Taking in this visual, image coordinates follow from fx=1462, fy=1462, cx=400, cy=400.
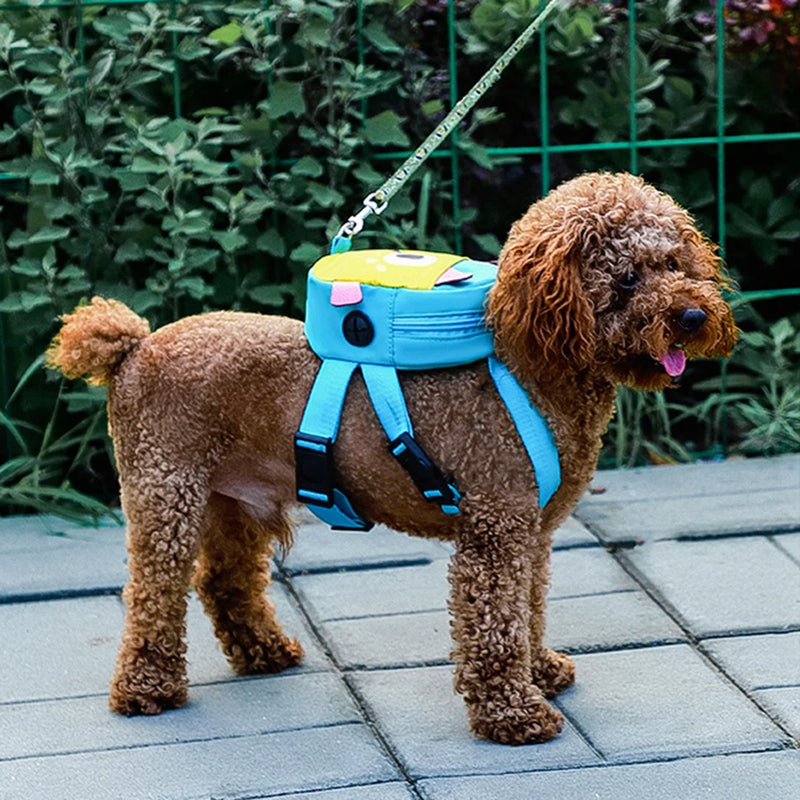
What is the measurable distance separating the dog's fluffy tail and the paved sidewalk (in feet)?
2.71

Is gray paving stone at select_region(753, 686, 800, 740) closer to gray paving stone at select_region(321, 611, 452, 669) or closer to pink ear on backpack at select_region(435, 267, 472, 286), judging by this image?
gray paving stone at select_region(321, 611, 452, 669)

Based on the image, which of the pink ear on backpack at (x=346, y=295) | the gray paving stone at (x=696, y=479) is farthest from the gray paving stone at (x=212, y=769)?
the gray paving stone at (x=696, y=479)

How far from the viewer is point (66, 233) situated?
472 cm

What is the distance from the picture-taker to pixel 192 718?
A: 11.3 feet

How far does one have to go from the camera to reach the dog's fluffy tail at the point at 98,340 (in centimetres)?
339

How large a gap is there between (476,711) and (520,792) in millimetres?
275

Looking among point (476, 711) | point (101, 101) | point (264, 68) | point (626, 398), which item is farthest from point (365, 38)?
point (476, 711)

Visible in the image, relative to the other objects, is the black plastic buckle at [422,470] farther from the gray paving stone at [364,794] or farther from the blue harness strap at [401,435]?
the gray paving stone at [364,794]

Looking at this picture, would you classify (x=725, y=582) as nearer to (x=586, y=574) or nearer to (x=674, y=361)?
(x=586, y=574)

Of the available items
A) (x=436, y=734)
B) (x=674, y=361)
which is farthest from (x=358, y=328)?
(x=436, y=734)

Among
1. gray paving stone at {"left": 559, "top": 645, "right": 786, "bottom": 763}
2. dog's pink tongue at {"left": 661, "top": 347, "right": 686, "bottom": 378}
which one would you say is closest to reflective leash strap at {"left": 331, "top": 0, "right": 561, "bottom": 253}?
dog's pink tongue at {"left": 661, "top": 347, "right": 686, "bottom": 378}

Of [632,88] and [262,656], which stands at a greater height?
[632,88]

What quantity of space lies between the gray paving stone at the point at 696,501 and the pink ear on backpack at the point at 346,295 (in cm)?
167

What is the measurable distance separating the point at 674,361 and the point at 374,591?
150 centimetres
